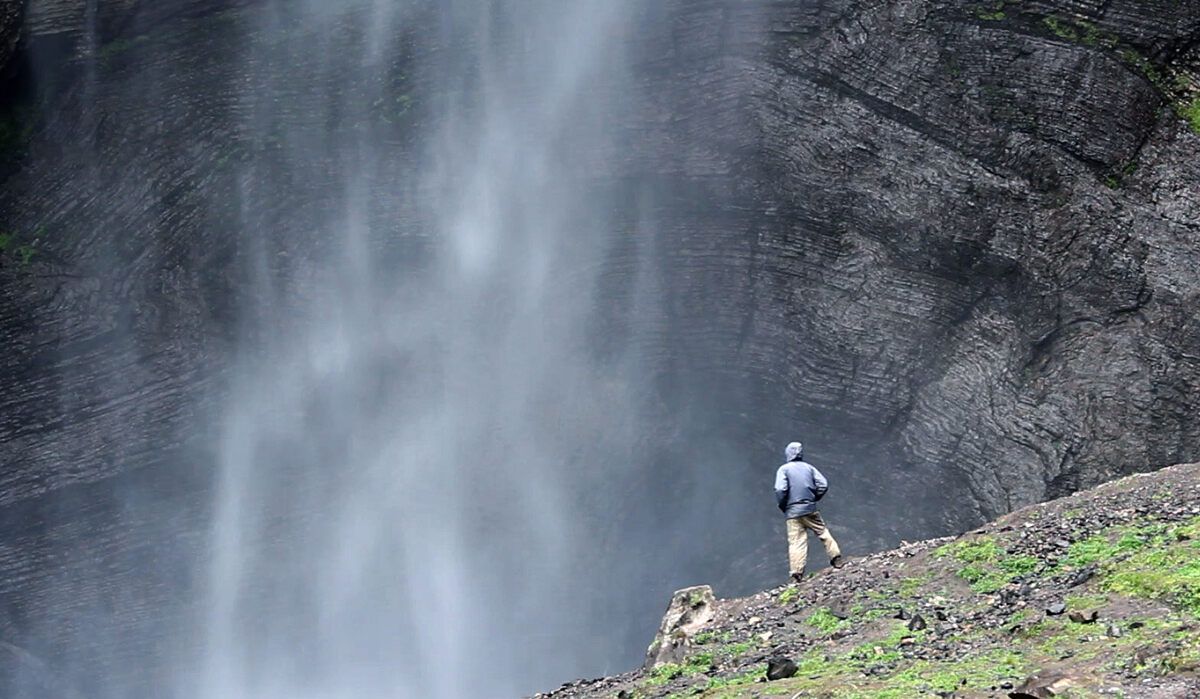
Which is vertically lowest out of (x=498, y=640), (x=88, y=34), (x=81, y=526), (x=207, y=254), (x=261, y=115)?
(x=498, y=640)

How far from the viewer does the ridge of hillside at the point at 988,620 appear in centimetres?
957

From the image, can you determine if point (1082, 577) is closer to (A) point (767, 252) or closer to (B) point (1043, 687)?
(B) point (1043, 687)

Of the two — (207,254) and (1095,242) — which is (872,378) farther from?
(207,254)

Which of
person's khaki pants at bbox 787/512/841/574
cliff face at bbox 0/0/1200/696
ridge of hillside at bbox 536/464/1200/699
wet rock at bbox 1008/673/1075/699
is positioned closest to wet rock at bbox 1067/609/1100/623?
ridge of hillside at bbox 536/464/1200/699

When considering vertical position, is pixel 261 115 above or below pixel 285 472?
above

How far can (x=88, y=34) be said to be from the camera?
28.4 meters

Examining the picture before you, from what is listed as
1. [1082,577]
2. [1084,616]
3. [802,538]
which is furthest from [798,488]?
[1084,616]

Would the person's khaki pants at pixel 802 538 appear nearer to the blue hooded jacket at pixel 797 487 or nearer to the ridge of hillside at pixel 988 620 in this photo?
the blue hooded jacket at pixel 797 487

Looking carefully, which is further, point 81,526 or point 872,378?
point 81,526

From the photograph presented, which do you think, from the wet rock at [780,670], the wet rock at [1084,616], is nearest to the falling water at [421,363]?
the wet rock at [780,670]

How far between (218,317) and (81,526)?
487 cm

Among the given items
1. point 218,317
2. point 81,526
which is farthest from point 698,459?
point 81,526

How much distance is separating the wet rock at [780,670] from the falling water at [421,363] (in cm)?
1602

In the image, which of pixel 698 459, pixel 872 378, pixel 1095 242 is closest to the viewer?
pixel 1095 242
